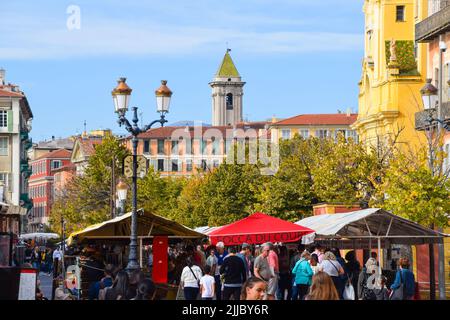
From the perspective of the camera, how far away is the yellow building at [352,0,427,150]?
76.9 m

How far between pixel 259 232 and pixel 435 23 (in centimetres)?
2500

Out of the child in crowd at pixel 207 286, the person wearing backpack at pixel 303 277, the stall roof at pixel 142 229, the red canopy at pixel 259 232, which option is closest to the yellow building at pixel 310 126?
the red canopy at pixel 259 232

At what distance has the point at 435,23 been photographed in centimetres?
5753

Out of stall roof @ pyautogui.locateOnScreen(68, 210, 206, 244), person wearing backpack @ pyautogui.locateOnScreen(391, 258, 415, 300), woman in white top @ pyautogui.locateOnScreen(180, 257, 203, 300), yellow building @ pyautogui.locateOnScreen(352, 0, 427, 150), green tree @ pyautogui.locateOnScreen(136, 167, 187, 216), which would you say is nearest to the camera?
person wearing backpack @ pyautogui.locateOnScreen(391, 258, 415, 300)

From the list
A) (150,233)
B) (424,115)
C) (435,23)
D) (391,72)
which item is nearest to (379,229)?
(150,233)

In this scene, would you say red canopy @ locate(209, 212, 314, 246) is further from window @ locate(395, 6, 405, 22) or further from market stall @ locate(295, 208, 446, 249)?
window @ locate(395, 6, 405, 22)

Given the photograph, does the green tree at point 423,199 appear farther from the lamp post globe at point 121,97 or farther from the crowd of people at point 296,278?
the lamp post globe at point 121,97

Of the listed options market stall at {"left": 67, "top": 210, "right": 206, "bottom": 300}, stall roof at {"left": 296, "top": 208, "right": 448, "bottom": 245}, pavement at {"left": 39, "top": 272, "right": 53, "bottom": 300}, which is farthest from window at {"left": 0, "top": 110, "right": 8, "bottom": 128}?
stall roof at {"left": 296, "top": 208, "right": 448, "bottom": 245}

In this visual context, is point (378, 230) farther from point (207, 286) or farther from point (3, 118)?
point (3, 118)

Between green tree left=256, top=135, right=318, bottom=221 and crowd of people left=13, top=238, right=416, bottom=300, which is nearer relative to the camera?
crowd of people left=13, top=238, right=416, bottom=300

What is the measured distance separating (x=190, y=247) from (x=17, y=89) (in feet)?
306

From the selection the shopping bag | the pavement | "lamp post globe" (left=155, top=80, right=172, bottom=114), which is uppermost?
"lamp post globe" (left=155, top=80, right=172, bottom=114)

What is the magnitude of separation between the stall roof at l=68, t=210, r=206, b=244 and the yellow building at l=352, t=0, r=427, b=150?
1570 inches
